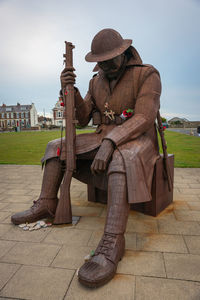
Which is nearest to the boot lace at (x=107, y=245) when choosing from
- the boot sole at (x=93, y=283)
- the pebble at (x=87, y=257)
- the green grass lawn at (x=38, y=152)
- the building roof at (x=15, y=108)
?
the pebble at (x=87, y=257)

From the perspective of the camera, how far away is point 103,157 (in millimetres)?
2523

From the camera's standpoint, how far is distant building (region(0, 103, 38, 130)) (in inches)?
3182

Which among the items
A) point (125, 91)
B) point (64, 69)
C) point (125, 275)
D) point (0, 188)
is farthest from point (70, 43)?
point (0, 188)

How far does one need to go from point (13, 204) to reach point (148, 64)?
3.03 meters

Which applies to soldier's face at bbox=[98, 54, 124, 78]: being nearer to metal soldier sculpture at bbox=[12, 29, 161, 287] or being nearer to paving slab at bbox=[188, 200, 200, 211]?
metal soldier sculpture at bbox=[12, 29, 161, 287]

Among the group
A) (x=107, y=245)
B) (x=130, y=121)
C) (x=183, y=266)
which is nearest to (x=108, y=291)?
(x=107, y=245)

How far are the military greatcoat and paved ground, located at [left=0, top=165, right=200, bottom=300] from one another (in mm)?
595

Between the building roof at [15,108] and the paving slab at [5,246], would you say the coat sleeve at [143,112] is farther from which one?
the building roof at [15,108]

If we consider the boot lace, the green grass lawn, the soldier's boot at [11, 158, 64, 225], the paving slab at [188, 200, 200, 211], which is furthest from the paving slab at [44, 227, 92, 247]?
the green grass lawn

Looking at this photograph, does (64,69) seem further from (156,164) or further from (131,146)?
(156,164)

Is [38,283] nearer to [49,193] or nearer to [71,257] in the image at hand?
[71,257]

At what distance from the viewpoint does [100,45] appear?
2.79 meters

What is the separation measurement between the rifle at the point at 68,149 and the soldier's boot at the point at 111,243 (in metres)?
0.70

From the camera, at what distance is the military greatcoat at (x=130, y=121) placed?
7.99 ft
